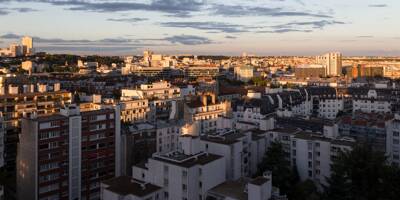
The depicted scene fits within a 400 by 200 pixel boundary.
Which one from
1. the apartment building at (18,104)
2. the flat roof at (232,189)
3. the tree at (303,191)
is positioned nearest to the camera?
the flat roof at (232,189)

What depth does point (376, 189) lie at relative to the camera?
70.8 feet

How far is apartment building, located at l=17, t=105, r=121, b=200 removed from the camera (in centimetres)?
2489

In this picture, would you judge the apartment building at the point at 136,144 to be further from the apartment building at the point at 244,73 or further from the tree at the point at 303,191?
the apartment building at the point at 244,73

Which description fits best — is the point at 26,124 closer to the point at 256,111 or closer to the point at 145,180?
the point at 145,180

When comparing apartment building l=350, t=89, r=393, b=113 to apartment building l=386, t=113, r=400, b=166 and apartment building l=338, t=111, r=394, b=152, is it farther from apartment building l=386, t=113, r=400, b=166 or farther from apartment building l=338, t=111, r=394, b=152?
apartment building l=386, t=113, r=400, b=166

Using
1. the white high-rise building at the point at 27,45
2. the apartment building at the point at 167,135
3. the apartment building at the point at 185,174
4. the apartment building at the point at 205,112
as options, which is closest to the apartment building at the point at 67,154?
the apartment building at the point at 167,135

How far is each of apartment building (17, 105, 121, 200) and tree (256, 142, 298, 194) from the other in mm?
9933

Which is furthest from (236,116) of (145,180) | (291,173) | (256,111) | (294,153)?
(145,180)

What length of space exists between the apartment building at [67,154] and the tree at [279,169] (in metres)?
9.93

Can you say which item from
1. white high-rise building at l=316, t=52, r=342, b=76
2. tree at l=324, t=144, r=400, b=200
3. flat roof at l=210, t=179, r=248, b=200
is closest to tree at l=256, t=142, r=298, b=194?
flat roof at l=210, t=179, r=248, b=200

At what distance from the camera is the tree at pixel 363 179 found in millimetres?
21188

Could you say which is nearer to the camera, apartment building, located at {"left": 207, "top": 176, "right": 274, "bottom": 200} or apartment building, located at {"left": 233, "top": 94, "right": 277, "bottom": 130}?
apartment building, located at {"left": 207, "top": 176, "right": 274, "bottom": 200}

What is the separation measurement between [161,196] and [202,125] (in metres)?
18.2

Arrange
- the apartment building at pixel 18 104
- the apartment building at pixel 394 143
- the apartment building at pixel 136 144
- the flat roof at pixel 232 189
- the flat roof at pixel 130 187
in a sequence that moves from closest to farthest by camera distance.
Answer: the flat roof at pixel 232 189, the flat roof at pixel 130 187, the apartment building at pixel 136 144, the apartment building at pixel 394 143, the apartment building at pixel 18 104
